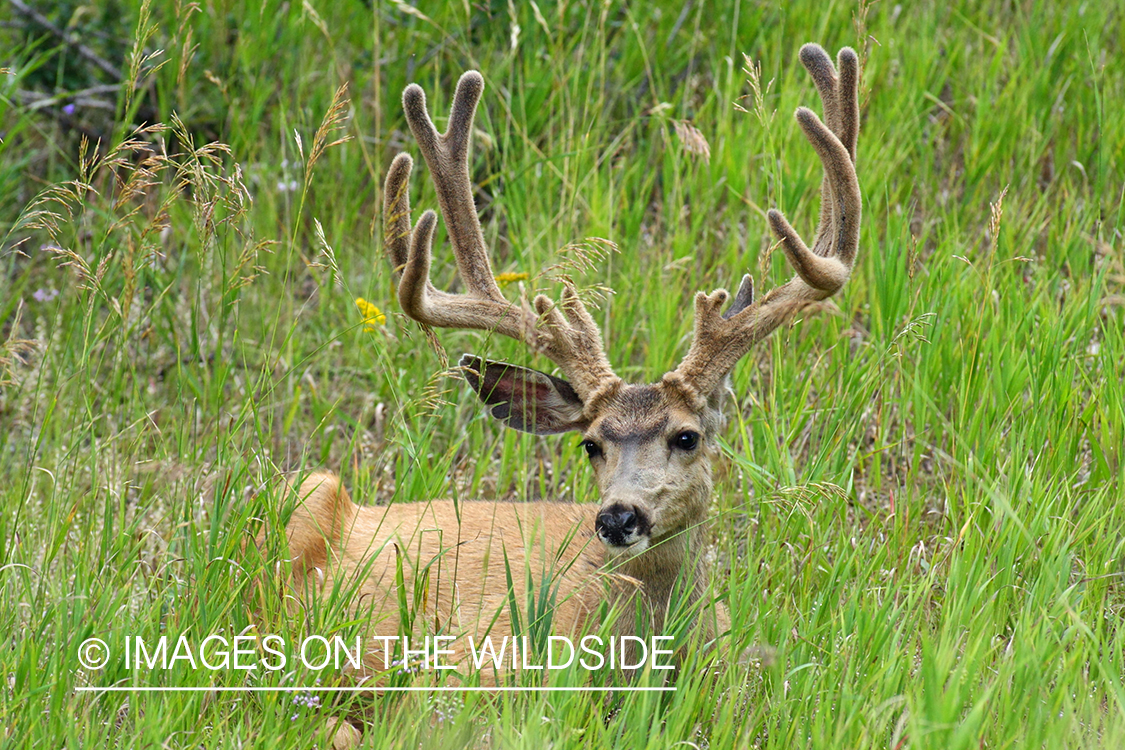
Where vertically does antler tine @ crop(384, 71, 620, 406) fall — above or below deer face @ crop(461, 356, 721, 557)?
above

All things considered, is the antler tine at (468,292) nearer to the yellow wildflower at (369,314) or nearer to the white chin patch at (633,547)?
the yellow wildflower at (369,314)

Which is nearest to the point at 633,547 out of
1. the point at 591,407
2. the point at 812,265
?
the point at 591,407

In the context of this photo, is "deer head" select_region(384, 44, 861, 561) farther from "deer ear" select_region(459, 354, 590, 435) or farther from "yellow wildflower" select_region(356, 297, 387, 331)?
"yellow wildflower" select_region(356, 297, 387, 331)

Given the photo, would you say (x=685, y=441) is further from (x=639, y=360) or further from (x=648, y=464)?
(x=639, y=360)

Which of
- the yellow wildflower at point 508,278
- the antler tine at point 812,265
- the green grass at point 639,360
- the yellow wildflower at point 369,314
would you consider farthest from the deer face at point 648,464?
the yellow wildflower at point 508,278

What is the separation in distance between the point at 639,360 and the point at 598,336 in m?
1.20

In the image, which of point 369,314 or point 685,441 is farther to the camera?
point 369,314

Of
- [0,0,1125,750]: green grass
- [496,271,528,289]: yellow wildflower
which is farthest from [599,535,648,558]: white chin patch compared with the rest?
[496,271,528,289]: yellow wildflower

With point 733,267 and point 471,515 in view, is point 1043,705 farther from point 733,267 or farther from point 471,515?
point 733,267

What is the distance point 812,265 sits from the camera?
3723 mm

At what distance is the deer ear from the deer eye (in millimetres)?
359

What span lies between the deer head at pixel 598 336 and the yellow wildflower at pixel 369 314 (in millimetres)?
121

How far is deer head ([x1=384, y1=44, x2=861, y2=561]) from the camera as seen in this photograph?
360 centimetres

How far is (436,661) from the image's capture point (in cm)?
317
